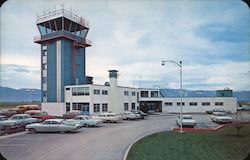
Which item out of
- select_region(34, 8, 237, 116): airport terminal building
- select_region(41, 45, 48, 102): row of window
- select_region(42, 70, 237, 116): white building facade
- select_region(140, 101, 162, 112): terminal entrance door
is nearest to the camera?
select_region(42, 70, 237, 116): white building facade

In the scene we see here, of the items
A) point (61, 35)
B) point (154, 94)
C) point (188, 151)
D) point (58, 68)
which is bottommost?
point (188, 151)

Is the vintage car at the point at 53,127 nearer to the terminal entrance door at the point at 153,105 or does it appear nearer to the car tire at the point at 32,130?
the car tire at the point at 32,130

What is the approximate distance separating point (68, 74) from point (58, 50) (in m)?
3.83

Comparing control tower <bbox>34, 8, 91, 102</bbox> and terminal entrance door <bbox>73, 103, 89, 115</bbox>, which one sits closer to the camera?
terminal entrance door <bbox>73, 103, 89, 115</bbox>

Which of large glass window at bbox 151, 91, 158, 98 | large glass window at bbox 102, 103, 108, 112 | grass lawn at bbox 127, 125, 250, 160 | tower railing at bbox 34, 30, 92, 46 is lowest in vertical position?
grass lawn at bbox 127, 125, 250, 160

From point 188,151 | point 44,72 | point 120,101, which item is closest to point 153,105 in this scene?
point 120,101

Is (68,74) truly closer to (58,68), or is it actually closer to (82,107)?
(58,68)

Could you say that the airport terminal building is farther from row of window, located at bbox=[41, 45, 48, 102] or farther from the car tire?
the car tire

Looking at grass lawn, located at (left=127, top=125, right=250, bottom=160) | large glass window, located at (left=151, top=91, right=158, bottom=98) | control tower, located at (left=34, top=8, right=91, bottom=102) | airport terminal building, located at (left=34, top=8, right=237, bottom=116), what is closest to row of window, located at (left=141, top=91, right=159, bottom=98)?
large glass window, located at (left=151, top=91, right=158, bottom=98)

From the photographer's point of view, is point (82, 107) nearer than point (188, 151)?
No

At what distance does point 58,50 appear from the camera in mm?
33594

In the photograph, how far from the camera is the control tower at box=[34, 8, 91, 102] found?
33375 mm

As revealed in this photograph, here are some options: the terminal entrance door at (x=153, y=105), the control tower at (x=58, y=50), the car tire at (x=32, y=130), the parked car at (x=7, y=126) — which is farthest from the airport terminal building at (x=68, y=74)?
the car tire at (x=32, y=130)

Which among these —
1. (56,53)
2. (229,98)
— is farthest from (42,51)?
(229,98)
